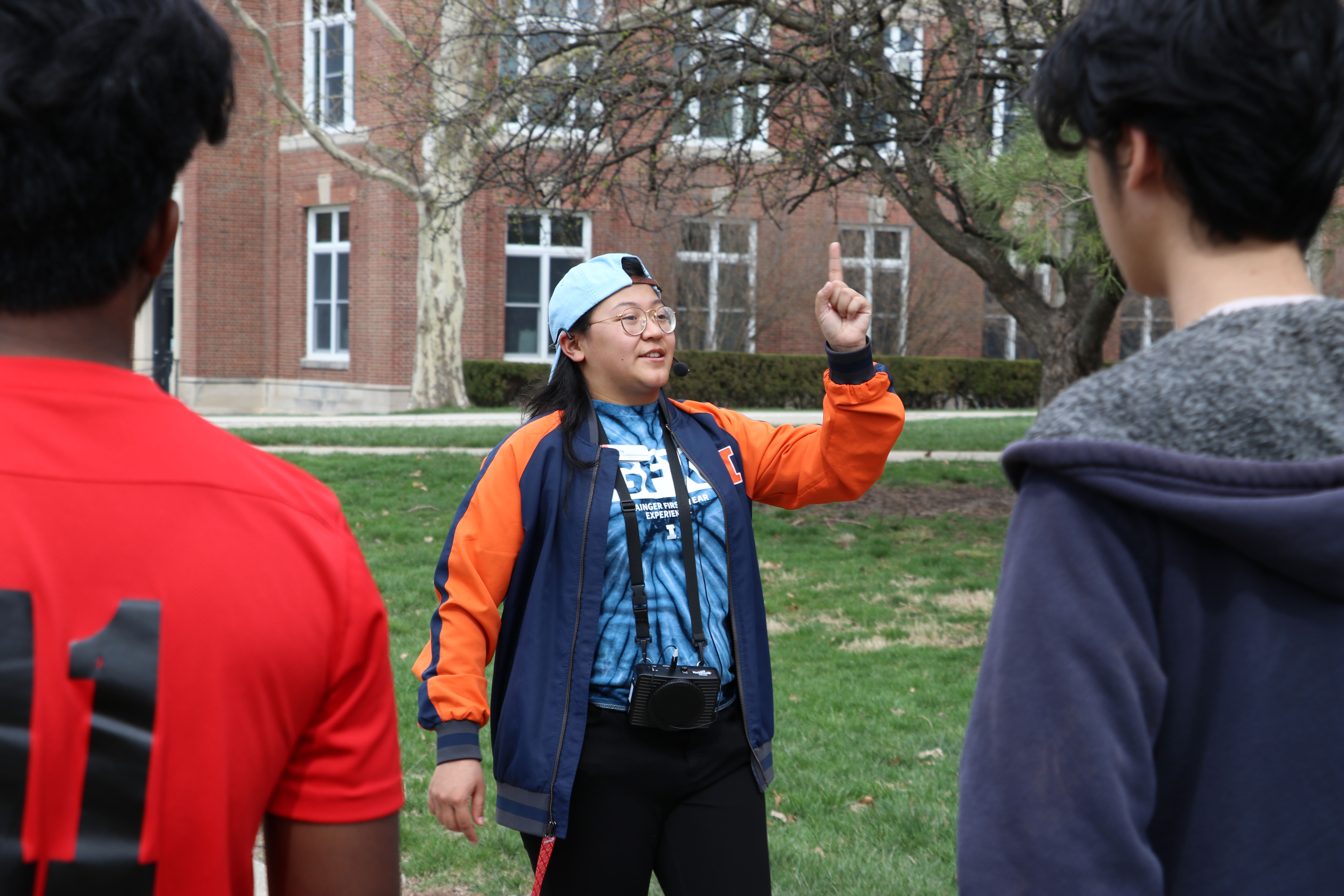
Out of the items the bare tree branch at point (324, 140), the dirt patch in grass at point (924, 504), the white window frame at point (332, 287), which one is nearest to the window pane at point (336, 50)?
the bare tree branch at point (324, 140)

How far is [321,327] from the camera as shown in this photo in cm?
2427

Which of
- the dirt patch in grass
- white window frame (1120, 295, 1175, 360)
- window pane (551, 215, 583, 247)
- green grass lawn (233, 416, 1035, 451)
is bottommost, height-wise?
the dirt patch in grass

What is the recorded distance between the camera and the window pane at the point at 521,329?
77.5ft

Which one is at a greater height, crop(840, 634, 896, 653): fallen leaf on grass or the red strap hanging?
the red strap hanging

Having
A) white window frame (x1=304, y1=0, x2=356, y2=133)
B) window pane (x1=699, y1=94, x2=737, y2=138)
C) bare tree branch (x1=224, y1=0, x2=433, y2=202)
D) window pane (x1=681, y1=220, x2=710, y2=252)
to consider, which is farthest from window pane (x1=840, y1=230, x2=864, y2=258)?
window pane (x1=699, y1=94, x2=737, y2=138)

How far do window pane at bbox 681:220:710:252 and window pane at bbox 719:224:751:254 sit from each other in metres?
0.27

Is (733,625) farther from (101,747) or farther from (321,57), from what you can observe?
(321,57)

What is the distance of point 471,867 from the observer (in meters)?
4.19

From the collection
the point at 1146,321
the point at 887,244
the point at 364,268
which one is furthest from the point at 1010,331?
the point at 364,268

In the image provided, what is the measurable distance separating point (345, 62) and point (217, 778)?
75.9ft

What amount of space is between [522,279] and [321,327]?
13.7 feet

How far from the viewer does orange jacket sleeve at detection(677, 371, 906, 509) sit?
2900 millimetres

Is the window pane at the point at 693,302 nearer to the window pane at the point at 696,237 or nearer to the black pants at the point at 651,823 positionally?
the window pane at the point at 696,237

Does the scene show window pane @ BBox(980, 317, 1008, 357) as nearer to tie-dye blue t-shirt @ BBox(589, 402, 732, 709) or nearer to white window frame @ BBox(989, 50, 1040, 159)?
white window frame @ BBox(989, 50, 1040, 159)
